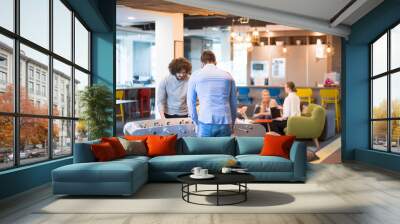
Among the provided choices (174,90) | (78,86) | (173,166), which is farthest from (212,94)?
(78,86)

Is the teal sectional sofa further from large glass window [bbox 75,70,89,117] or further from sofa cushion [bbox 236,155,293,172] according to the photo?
large glass window [bbox 75,70,89,117]

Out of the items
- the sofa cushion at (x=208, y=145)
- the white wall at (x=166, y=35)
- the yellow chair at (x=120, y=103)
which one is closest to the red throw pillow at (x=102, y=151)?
the sofa cushion at (x=208, y=145)

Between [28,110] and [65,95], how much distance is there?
177cm

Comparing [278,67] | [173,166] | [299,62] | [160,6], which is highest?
[160,6]

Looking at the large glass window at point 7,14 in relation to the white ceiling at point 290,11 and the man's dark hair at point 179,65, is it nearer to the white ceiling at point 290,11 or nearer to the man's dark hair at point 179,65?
the man's dark hair at point 179,65

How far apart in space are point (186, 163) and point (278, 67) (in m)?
12.7

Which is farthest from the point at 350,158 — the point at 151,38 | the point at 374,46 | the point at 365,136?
the point at 151,38

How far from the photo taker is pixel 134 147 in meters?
6.82

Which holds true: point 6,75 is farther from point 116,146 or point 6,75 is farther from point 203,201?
point 203,201

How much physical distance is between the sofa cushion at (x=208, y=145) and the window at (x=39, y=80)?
78.3 inches

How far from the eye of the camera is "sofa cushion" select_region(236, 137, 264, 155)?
704 centimetres

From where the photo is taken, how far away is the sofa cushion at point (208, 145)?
6906 millimetres

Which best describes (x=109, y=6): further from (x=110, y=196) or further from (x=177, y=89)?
(x=110, y=196)

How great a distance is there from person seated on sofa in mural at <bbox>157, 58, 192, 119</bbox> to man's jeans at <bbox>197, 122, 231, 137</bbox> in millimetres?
626
